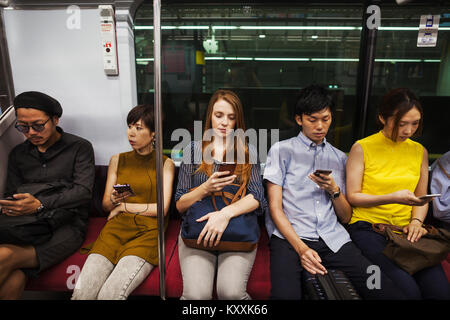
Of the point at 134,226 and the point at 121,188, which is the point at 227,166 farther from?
the point at 134,226

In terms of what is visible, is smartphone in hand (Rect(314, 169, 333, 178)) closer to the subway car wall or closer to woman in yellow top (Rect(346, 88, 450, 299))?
woman in yellow top (Rect(346, 88, 450, 299))

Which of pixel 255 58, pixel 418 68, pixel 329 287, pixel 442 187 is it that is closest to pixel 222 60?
pixel 255 58

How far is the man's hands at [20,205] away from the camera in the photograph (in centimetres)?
179

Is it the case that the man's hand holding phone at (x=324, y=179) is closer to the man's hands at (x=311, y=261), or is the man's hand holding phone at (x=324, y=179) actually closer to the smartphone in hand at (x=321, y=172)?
the smartphone in hand at (x=321, y=172)

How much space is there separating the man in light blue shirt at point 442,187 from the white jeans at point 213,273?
143 centimetres

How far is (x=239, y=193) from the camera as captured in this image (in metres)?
1.89

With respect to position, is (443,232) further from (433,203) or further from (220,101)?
(220,101)

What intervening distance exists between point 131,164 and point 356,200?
5.36 ft

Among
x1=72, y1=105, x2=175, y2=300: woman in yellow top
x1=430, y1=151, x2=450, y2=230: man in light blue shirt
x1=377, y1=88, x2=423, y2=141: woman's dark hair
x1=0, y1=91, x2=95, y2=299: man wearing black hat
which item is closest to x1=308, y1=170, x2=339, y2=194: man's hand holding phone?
x1=377, y1=88, x2=423, y2=141: woman's dark hair

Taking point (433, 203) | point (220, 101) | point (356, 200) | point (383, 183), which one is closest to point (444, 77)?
point (433, 203)

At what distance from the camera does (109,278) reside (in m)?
1.64

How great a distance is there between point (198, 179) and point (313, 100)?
0.93m

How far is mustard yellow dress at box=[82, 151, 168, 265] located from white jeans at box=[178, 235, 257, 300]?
0.27m
